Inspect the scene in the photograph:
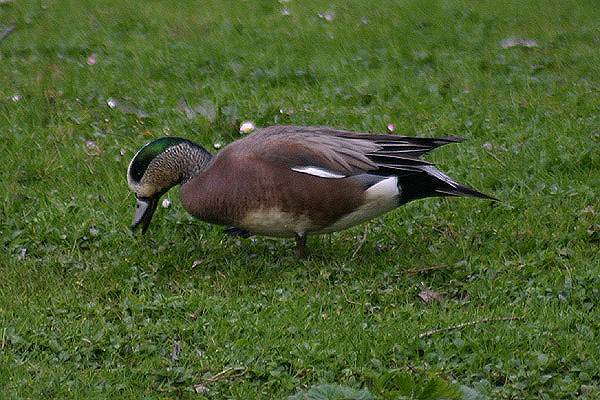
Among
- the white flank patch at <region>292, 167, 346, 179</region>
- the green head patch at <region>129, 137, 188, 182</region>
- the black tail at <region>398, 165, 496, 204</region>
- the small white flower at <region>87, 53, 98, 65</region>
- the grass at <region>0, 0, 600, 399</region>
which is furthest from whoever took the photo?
the small white flower at <region>87, 53, 98, 65</region>

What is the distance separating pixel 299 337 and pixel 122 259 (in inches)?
48.4

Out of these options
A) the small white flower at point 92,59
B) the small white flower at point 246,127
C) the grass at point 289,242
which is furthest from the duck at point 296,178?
the small white flower at point 92,59

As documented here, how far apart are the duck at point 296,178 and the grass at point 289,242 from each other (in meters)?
0.29

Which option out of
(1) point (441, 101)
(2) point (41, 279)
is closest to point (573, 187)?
(1) point (441, 101)

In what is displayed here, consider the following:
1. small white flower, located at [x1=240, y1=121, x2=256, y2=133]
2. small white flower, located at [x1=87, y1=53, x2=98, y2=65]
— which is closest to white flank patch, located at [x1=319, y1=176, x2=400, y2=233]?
small white flower, located at [x1=240, y1=121, x2=256, y2=133]

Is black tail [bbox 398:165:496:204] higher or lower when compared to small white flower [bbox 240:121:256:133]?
higher

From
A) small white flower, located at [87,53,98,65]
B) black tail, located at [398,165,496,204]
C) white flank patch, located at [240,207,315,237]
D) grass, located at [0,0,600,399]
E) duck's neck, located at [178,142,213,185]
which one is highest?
black tail, located at [398,165,496,204]

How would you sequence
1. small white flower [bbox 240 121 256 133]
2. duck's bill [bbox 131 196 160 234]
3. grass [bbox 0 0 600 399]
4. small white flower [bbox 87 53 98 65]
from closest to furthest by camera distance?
1. grass [bbox 0 0 600 399]
2. duck's bill [bbox 131 196 160 234]
3. small white flower [bbox 240 121 256 133]
4. small white flower [bbox 87 53 98 65]

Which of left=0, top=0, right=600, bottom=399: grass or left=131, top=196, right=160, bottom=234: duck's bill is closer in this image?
left=0, top=0, right=600, bottom=399: grass

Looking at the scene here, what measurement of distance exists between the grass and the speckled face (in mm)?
315

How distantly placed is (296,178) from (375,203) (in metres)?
0.43

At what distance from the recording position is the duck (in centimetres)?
407

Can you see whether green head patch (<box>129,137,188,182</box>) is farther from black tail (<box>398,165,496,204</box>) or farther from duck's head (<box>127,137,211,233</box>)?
black tail (<box>398,165,496,204</box>)

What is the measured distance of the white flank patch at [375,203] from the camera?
164 inches
